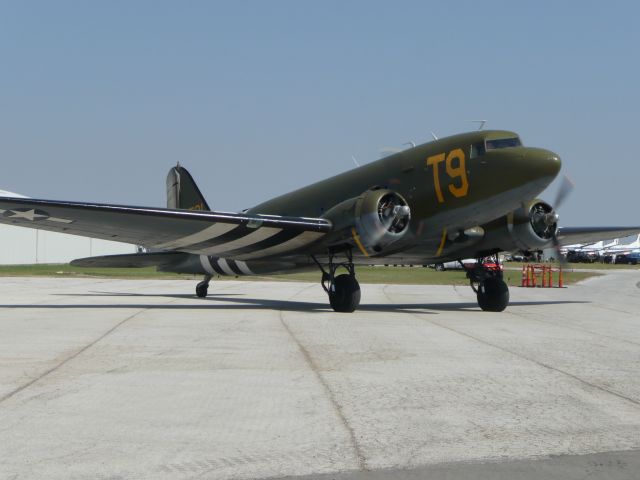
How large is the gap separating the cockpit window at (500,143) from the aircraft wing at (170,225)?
4560 mm

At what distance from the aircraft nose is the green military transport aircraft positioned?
2 cm

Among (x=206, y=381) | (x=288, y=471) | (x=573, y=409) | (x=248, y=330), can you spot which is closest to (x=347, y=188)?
(x=248, y=330)

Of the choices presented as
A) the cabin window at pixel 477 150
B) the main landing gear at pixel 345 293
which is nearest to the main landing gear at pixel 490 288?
the main landing gear at pixel 345 293

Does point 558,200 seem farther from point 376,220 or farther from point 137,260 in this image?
point 137,260

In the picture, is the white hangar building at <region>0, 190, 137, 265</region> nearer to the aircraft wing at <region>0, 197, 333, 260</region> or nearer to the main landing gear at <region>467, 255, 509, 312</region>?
the aircraft wing at <region>0, 197, 333, 260</region>

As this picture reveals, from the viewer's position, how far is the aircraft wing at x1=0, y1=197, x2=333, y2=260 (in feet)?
54.6

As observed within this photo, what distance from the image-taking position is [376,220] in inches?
682

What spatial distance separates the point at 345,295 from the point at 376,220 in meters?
2.33

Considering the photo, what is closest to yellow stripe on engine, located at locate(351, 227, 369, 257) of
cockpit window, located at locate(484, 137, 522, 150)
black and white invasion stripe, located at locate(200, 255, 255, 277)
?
cockpit window, located at locate(484, 137, 522, 150)

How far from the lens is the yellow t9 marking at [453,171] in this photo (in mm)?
17109

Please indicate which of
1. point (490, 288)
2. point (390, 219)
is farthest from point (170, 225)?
point (490, 288)

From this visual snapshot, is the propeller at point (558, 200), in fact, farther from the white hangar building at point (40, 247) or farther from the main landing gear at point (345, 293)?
the white hangar building at point (40, 247)

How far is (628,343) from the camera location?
39.0 feet

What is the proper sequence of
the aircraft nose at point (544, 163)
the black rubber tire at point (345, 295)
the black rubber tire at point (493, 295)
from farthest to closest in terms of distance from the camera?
the black rubber tire at point (493, 295)
the black rubber tire at point (345, 295)
the aircraft nose at point (544, 163)
